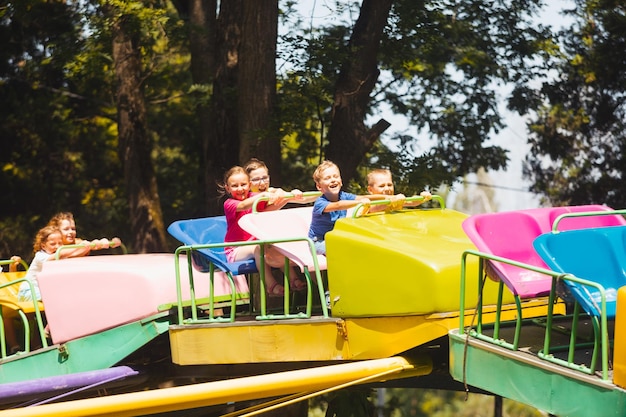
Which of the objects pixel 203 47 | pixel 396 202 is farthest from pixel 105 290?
pixel 203 47

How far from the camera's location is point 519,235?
6.58m

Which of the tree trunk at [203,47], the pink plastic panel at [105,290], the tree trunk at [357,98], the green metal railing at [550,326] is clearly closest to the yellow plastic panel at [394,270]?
the green metal railing at [550,326]

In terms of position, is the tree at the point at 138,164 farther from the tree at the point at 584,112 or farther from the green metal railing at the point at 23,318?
the green metal railing at the point at 23,318

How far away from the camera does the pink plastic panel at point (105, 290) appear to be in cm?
736

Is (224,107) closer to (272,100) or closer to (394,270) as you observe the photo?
(272,100)

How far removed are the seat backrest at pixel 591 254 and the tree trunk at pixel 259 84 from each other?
263 inches

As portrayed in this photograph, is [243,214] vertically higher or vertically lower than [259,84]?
lower

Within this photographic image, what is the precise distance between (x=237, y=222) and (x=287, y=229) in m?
0.38

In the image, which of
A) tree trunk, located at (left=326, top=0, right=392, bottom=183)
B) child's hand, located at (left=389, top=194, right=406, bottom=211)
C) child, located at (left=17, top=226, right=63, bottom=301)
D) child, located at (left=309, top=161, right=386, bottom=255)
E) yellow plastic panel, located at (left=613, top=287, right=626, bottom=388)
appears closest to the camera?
yellow plastic panel, located at (left=613, top=287, right=626, bottom=388)

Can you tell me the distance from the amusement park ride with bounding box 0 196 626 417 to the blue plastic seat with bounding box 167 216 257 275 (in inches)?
0.7

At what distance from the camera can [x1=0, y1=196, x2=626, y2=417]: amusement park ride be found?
18.1 feet

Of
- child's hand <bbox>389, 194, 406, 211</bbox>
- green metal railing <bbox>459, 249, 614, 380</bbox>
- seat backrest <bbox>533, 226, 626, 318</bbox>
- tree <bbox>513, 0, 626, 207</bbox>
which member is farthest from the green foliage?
seat backrest <bbox>533, 226, 626, 318</bbox>

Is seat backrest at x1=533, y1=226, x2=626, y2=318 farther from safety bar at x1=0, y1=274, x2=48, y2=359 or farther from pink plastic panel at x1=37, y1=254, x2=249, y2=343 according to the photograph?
safety bar at x1=0, y1=274, x2=48, y2=359

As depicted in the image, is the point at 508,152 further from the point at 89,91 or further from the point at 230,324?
the point at 230,324
